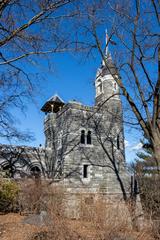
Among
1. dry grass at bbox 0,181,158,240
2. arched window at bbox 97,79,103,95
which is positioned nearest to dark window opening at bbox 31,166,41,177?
arched window at bbox 97,79,103,95

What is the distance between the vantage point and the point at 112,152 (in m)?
22.8

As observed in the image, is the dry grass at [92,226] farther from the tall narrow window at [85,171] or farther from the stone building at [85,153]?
the tall narrow window at [85,171]

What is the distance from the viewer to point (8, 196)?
11.5 m

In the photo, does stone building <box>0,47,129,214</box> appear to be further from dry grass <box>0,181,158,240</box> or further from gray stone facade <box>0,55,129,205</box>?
dry grass <box>0,181,158,240</box>

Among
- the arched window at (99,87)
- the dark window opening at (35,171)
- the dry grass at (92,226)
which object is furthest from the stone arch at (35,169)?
the dry grass at (92,226)

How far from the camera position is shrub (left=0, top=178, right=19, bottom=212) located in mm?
11508

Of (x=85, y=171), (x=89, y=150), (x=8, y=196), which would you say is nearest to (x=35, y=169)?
(x=85, y=171)

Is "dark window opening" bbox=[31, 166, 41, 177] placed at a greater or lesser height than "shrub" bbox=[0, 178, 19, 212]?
greater

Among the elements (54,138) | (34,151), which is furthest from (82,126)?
(34,151)

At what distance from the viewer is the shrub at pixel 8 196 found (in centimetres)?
1151

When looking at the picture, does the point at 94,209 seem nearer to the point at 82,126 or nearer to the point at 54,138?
the point at 82,126

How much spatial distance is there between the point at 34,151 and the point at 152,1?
18742mm

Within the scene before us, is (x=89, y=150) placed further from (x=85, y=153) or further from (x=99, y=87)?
(x=99, y=87)

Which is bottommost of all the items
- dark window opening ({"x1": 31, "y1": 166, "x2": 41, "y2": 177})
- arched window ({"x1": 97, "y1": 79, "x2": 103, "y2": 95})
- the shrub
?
the shrub
